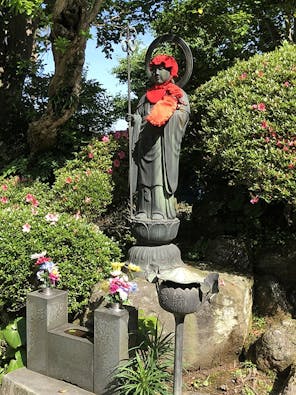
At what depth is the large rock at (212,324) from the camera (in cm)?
370

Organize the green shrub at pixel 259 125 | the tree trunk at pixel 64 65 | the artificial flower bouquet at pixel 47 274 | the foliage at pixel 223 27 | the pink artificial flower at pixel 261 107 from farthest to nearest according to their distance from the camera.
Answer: the foliage at pixel 223 27
the tree trunk at pixel 64 65
the pink artificial flower at pixel 261 107
the green shrub at pixel 259 125
the artificial flower bouquet at pixel 47 274

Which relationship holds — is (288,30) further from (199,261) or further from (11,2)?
(11,2)

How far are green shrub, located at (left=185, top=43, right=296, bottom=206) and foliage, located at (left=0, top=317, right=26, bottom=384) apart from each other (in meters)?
2.53

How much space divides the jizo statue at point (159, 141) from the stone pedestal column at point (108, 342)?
1.83m

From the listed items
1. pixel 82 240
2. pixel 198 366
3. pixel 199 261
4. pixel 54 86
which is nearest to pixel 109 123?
pixel 54 86

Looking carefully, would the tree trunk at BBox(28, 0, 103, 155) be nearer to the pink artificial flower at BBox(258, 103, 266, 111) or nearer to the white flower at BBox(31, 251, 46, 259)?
the pink artificial flower at BBox(258, 103, 266, 111)

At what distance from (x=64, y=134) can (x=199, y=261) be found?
9.84ft

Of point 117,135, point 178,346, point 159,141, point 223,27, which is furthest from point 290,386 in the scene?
point 223,27

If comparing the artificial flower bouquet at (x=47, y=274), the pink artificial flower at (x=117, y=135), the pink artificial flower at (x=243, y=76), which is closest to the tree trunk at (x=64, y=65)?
the pink artificial flower at (x=117, y=135)

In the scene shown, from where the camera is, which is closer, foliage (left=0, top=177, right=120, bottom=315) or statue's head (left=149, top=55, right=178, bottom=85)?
foliage (left=0, top=177, right=120, bottom=315)

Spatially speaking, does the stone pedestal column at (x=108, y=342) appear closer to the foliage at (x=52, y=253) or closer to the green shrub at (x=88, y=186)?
the foliage at (x=52, y=253)

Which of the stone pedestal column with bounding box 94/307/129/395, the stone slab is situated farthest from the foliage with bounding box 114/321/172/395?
the stone slab

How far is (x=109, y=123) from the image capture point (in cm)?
736

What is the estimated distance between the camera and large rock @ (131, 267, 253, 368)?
370 cm
